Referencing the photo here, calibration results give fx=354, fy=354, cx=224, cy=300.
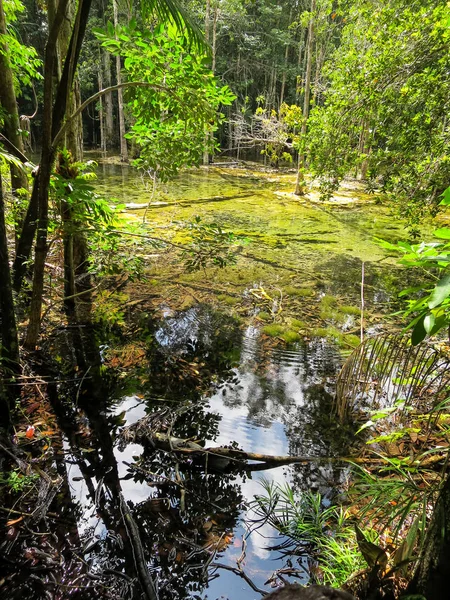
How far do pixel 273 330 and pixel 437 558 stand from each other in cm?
363

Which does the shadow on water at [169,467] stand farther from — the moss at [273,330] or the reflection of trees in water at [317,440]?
the moss at [273,330]

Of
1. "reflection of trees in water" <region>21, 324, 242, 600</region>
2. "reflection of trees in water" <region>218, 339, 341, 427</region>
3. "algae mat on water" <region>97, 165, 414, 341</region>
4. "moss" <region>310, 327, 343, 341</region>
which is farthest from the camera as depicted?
"algae mat on water" <region>97, 165, 414, 341</region>

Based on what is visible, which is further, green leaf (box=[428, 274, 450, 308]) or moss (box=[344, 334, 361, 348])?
moss (box=[344, 334, 361, 348])

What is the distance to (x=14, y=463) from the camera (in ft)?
7.58

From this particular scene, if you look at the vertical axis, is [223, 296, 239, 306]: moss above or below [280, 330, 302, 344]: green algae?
above

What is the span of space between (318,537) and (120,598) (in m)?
1.14

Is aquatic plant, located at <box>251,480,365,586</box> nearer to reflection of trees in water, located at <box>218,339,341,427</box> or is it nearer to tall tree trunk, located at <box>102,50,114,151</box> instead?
reflection of trees in water, located at <box>218,339,341,427</box>

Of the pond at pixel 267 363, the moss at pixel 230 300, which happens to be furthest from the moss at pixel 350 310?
the moss at pixel 230 300

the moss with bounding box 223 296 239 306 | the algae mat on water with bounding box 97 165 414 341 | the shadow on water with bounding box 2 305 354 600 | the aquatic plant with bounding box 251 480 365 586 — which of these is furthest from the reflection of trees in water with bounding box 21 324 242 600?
the moss with bounding box 223 296 239 306

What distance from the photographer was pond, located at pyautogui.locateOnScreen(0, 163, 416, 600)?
1960mm

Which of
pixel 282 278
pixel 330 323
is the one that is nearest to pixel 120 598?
pixel 330 323

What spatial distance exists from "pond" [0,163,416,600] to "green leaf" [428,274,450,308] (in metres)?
1.88

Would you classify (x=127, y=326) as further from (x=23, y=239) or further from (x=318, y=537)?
(x=318, y=537)

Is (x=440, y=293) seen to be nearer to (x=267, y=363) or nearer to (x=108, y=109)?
(x=267, y=363)
